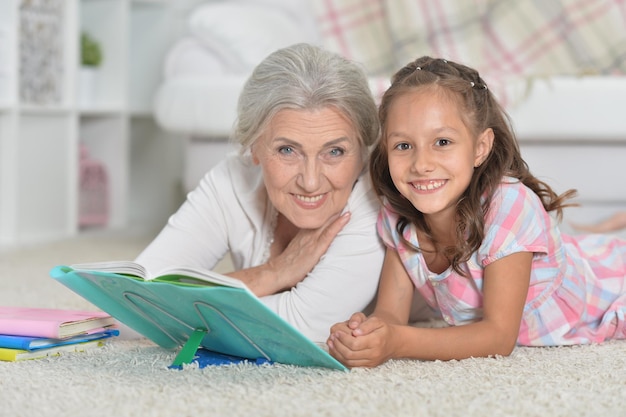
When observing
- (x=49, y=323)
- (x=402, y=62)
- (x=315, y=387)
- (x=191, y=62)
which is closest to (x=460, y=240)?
(x=315, y=387)

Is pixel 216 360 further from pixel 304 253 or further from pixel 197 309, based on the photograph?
pixel 304 253

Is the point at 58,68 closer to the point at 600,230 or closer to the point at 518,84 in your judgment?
the point at 518,84

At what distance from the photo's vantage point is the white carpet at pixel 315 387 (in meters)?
1.09

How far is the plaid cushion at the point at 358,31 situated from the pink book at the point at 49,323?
1982mm

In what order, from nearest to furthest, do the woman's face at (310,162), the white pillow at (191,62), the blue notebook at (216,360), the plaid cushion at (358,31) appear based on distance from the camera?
the blue notebook at (216,360) < the woman's face at (310,162) < the white pillow at (191,62) < the plaid cushion at (358,31)

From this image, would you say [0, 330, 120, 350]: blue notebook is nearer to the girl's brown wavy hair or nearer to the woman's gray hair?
the woman's gray hair

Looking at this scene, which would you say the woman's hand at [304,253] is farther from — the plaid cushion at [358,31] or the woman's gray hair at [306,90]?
the plaid cushion at [358,31]

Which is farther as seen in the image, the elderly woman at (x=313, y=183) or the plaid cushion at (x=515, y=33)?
the plaid cushion at (x=515, y=33)

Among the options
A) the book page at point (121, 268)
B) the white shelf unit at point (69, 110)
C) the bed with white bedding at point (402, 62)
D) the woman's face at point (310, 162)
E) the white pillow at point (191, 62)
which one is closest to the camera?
the book page at point (121, 268)

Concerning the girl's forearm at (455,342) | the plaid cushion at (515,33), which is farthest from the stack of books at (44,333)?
the plaid cushion at (515,33)

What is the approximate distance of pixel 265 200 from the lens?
171 centimetres

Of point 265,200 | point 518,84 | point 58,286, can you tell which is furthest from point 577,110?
point 58,286

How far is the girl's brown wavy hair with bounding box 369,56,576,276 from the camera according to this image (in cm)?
140

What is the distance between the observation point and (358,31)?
3.28 m
